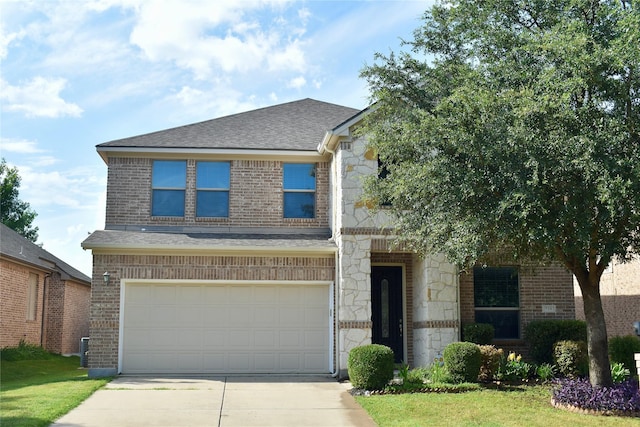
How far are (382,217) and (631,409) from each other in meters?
7.13

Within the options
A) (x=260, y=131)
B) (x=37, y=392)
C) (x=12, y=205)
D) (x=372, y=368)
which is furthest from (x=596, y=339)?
(x=12, y=205)

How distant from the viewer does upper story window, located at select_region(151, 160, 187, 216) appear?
18328 mm

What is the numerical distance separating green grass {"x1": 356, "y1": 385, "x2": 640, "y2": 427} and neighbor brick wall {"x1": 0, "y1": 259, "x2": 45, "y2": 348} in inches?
536

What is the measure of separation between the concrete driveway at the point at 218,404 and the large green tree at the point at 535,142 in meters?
3.64

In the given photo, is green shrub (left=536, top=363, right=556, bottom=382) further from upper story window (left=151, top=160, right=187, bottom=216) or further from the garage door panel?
upper story window (left=151, top=160, right=187, bottom=216)

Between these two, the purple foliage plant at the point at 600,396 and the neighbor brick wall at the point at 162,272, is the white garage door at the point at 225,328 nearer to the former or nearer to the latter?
the neighbor brick wall at the point at 162,272

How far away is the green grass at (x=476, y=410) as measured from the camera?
10773 mm

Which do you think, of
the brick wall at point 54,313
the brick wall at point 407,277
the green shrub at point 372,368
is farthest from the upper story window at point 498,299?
the brick wall at point 54,313

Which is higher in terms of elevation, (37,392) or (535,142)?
(535,142)

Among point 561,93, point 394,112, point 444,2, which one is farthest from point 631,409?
point 444,2

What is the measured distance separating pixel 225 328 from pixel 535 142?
9.43 metres

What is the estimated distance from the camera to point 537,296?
58.4 ft

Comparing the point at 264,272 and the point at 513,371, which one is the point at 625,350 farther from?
the point at 264,272

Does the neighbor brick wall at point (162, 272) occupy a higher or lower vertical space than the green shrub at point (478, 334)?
higher
